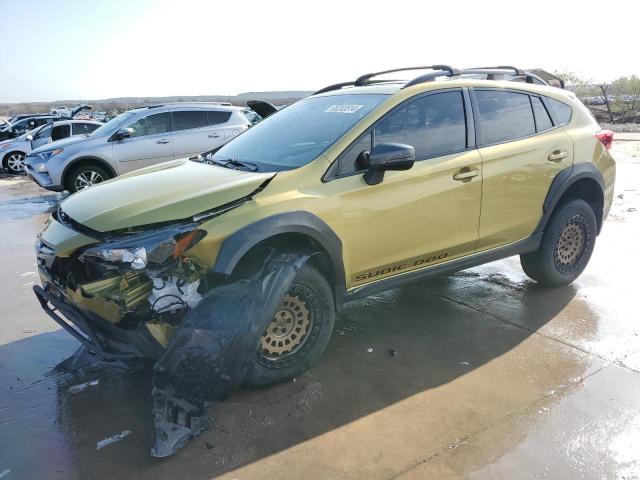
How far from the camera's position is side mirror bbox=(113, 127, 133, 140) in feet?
32.8

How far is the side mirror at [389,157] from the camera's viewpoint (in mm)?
3463

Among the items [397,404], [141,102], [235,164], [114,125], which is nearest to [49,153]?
[114,125]

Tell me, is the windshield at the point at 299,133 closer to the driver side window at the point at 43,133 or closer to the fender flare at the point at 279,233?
the fender flare at the point at 279,233

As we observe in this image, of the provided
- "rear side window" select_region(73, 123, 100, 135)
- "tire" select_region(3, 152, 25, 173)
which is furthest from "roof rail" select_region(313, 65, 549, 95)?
"tire" select_region(3, 152, 25, 173)

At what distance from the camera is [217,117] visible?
10.8 m

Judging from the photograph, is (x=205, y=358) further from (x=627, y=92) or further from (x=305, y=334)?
(x=627, y=92)

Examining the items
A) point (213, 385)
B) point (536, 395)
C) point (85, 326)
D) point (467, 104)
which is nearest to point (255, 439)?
point (213, 385)

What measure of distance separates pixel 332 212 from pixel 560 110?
106 inches

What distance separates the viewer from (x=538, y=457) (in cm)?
281

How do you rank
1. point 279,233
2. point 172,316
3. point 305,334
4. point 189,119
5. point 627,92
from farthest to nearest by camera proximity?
point 627,92 → point 189,119 → point 305,334 → point 279,233 → point 172,316

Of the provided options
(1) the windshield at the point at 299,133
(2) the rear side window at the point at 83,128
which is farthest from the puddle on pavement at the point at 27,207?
(1) the windshield at the point at 299,133

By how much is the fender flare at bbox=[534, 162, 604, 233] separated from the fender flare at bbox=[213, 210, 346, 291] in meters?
2.10

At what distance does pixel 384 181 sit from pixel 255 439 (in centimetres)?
180

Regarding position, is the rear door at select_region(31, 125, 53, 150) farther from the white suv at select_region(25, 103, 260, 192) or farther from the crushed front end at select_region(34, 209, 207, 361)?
the crushed front end at select_region(34, 209, 207, 361)
